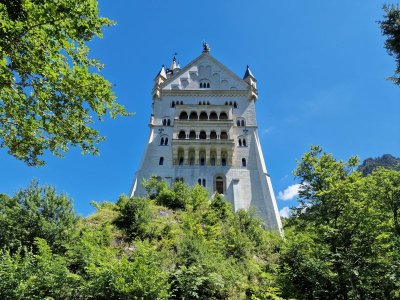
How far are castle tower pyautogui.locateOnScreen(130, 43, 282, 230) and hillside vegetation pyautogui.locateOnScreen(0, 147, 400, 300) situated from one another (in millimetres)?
16635

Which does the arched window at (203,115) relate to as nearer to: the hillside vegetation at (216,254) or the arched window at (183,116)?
the arched window at (183,116)

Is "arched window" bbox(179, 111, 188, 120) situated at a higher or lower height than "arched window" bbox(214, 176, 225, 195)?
higher

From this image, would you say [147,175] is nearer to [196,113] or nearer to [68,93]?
[196,113]

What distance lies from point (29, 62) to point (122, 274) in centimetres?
839

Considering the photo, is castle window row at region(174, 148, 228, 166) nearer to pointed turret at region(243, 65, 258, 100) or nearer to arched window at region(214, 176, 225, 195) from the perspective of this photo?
arched window at region(214, 176, 225, 195)

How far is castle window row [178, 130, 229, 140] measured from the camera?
36625mm

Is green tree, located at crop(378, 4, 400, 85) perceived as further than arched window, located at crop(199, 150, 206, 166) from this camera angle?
No

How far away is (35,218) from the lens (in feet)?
45.3

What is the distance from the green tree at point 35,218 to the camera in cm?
1331

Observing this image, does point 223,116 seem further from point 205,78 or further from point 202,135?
point 205,78

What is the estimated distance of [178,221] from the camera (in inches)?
806

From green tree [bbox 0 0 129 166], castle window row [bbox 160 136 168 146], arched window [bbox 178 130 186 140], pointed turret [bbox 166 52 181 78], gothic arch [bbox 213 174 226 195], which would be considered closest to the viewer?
green tree [bbox 0 0 129 166]

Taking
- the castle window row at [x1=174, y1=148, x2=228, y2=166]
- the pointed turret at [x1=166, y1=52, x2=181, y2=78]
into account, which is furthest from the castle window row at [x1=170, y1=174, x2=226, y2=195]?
the pointed turret at [x1=166, y1=52, x2=181, y2=78]

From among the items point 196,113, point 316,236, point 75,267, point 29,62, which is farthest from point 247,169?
point 29,62
